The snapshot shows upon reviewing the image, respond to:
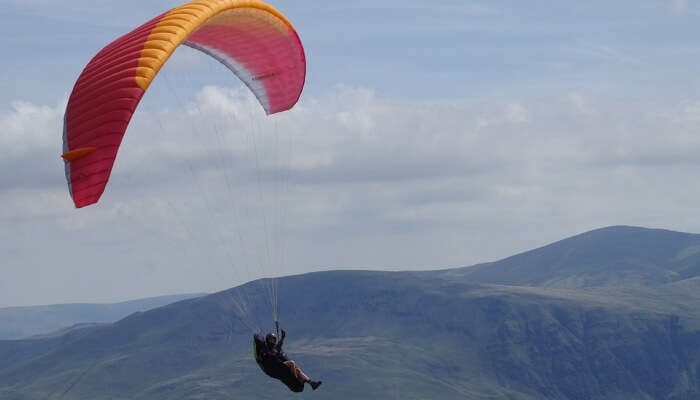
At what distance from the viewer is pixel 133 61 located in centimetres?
2916

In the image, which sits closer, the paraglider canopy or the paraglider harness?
the paraglider canopy

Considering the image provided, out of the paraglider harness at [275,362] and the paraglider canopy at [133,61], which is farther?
the paraglider harness at [275,362]

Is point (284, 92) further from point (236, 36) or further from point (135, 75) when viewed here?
point (135, 75)

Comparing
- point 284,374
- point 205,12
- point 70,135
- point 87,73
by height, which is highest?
point 205,12

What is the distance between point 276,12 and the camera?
1492 inches

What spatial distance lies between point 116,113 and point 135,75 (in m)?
1.55

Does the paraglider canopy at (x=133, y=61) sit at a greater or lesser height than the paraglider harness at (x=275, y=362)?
greater

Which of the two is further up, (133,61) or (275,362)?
(133,61)

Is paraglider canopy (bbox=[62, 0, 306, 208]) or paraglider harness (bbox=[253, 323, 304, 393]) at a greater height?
paraglider canopy (bbox=[62, 0, 306, 208])

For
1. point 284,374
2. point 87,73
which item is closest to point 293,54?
point 87,73

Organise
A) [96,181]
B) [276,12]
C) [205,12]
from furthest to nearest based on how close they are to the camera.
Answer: [276,12] < [205,12] < [96,181]

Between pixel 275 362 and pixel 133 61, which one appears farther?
pixel 275 362

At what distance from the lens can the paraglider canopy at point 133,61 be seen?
89.8 feet

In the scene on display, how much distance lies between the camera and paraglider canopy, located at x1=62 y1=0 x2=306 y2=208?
27.4 metres
